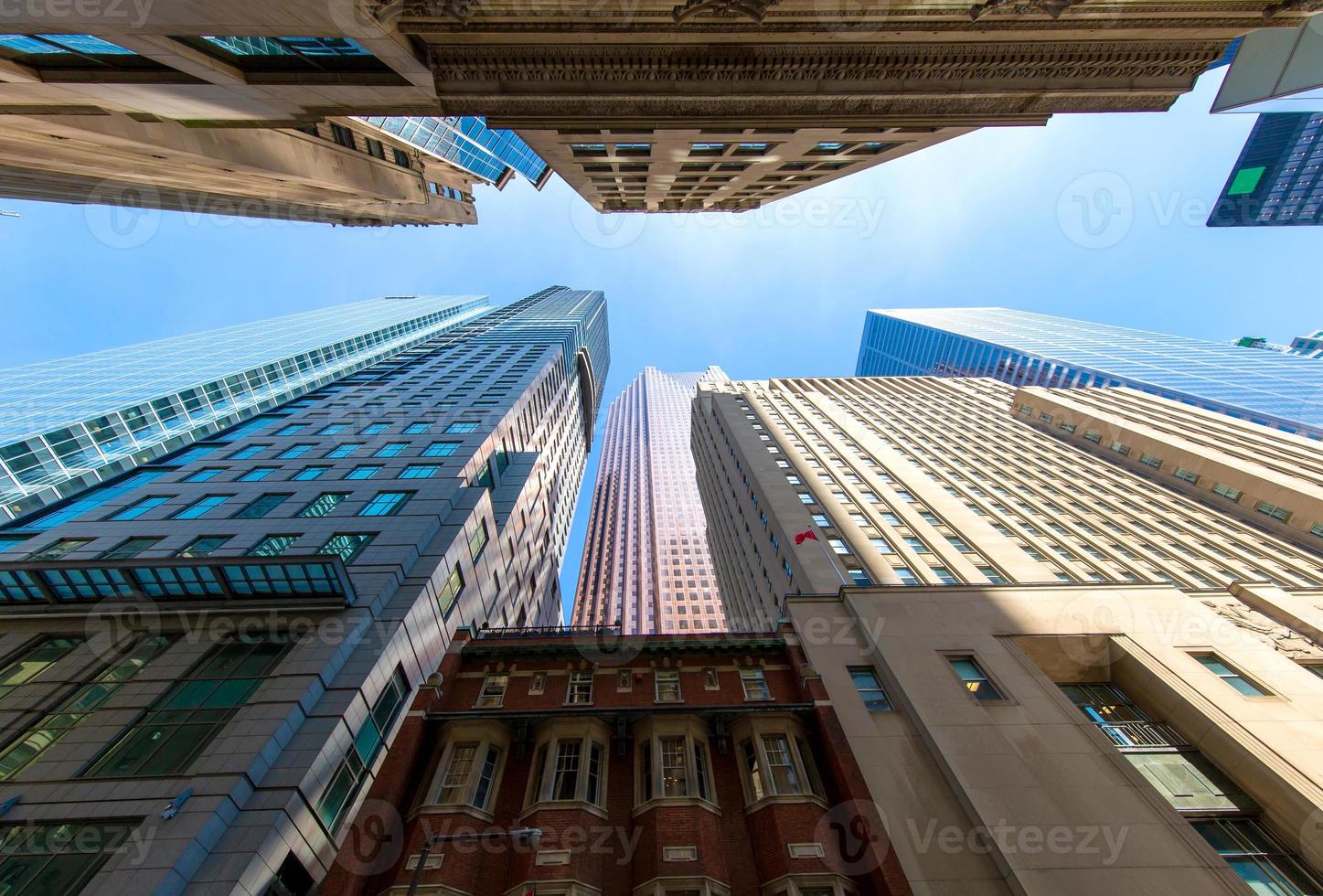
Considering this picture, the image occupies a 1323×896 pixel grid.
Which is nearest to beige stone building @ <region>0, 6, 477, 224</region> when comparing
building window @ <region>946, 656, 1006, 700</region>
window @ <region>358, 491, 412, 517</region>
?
window @ <region>358, 491, 412, 517</region>

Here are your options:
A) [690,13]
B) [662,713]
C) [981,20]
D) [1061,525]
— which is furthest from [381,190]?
[1061,525]

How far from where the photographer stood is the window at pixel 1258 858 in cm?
1258

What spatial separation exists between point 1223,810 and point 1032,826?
23.8ft

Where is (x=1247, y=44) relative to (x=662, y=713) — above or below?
above

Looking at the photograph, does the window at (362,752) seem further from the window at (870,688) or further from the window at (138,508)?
the window at (138,508)

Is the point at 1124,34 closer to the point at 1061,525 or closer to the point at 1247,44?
the point at 1247,44

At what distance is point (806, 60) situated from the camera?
49.8 feet

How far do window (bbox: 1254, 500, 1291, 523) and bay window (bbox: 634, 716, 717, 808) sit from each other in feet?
187

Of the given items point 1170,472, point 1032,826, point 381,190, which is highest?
point 381,190

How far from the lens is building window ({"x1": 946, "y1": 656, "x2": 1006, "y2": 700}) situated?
54.6 feet

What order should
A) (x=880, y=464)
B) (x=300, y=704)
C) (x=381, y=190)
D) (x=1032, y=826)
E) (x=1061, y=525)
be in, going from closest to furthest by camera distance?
(x=1032, y=826)
(x=300, y=704)
(x=381, y=190)
(x=1061, y=525)
(x=880, y=464)

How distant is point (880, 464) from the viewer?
4341 centimetres

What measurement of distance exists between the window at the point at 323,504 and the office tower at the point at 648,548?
60.7 metres

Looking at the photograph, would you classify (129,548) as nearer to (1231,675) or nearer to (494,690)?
(494,690)
